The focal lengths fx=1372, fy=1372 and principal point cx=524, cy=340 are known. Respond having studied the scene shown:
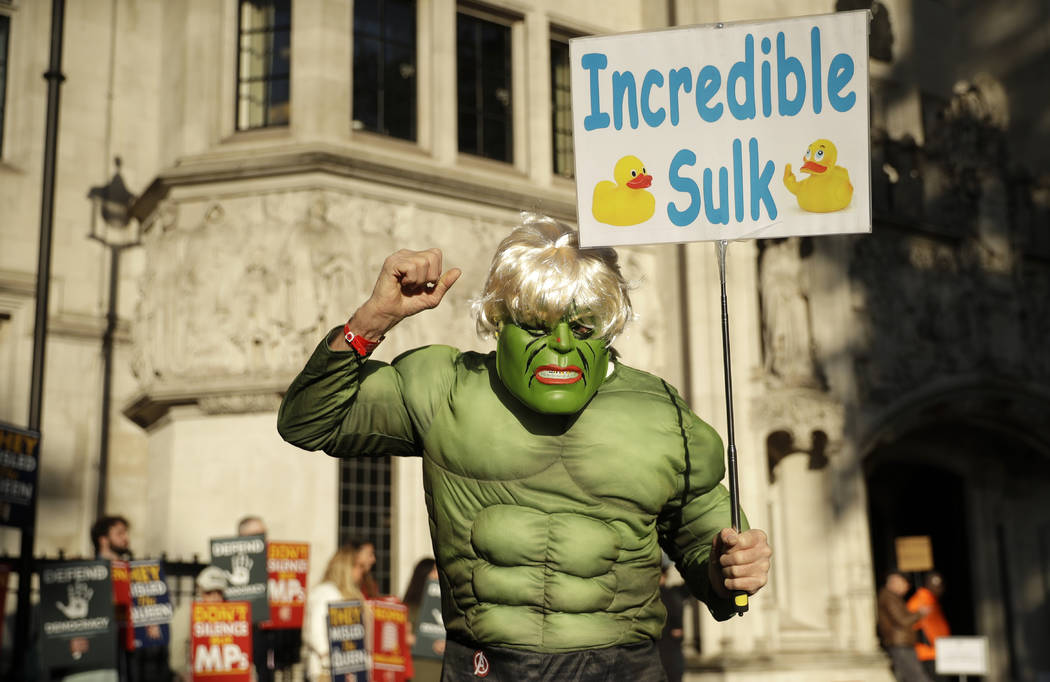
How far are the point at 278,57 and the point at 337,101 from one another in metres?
0.95

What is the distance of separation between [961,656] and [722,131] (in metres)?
11.4

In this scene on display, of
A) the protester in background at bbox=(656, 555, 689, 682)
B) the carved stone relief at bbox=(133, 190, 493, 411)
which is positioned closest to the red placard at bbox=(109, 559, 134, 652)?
the carved stone relief at bbox=(133, 190, 493, 411)

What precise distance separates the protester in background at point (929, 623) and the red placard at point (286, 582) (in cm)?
612

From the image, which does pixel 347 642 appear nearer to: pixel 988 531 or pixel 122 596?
pixel 122 596

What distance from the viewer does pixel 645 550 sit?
134 inches

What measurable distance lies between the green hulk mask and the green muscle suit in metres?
0.08

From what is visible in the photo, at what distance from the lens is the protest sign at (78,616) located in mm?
8414

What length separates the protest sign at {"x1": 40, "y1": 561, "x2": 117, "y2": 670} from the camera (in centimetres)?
841

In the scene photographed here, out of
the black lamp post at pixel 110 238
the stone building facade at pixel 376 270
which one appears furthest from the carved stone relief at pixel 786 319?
the black lamp post at pixel 110 238

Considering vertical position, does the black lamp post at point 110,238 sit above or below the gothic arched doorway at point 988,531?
above

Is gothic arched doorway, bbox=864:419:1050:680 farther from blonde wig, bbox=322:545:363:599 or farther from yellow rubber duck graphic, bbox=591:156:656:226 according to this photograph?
yellow rubber duck graphic, bbox=591:156:656:226

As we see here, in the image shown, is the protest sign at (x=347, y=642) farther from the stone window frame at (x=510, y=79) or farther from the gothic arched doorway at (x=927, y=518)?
the gothic arched doorway at (x=927, y=518)

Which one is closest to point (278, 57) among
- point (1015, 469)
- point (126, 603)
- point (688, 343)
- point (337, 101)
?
point (337, 101)

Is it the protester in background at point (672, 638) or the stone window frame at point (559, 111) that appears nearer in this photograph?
the protester in background at point (672, 638)
